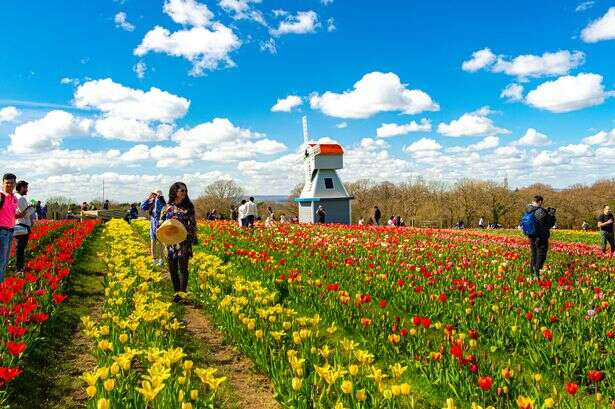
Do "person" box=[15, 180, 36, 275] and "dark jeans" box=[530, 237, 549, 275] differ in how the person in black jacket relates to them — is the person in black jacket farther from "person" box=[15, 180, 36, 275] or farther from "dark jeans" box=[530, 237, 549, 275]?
"person" box=[15, 180, 36, 275]

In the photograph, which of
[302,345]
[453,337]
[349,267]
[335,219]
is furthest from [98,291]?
[335,219]

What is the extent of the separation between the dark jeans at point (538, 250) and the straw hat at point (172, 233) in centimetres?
768

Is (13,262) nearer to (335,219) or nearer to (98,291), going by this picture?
(98,291)

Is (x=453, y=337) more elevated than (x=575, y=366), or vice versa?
(x=453, y=337)

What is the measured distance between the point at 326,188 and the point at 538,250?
34.4 metres

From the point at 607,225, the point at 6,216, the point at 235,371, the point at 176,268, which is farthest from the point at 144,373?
the point at 607,225

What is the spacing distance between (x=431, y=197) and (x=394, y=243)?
68516 mm

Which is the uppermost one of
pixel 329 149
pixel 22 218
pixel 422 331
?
pixel 329 149

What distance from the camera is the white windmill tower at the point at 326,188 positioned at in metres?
43.7

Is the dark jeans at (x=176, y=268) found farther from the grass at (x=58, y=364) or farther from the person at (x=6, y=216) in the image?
the person at (x=6, y=216)

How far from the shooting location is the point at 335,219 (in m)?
44.1

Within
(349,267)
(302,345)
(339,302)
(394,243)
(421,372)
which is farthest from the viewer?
(394,243)

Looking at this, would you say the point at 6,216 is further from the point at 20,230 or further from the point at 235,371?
the point at 235,371

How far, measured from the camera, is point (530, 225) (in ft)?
34.8
